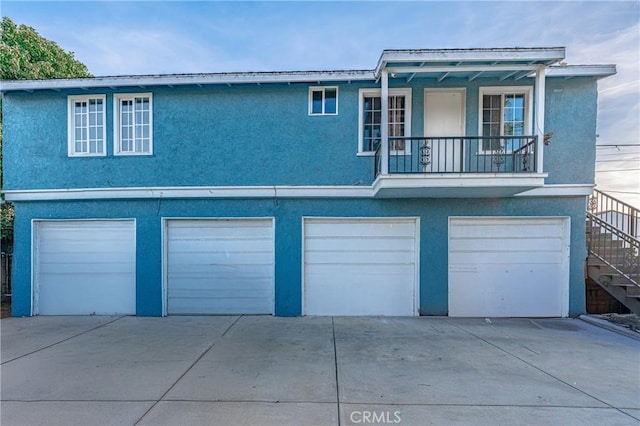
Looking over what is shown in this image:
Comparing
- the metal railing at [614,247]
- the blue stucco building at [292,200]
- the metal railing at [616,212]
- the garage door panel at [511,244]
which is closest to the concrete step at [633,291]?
the metal railing at [614,247]

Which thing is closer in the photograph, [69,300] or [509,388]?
[509,388]

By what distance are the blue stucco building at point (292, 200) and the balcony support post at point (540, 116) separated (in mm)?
797

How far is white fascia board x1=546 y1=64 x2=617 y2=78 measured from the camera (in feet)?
21.9

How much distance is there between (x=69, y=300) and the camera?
24.1 ft

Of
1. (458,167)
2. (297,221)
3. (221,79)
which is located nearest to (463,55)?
(458,167)

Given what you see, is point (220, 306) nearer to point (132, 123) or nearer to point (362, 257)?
point (362, 257)

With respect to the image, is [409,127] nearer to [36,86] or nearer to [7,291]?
[36,86]

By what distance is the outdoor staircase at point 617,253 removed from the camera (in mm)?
6559

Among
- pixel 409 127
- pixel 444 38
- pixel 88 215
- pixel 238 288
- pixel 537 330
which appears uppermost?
pixel 444 38

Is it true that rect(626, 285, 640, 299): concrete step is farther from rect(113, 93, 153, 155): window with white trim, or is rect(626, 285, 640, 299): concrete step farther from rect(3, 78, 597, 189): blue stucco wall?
rect(113, 93, 153, 155): window with white trim

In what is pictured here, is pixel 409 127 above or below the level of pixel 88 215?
above

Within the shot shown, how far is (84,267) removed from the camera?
735cm

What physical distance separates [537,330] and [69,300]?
1037 centimetres

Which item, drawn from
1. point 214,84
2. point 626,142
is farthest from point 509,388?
point 626,142
